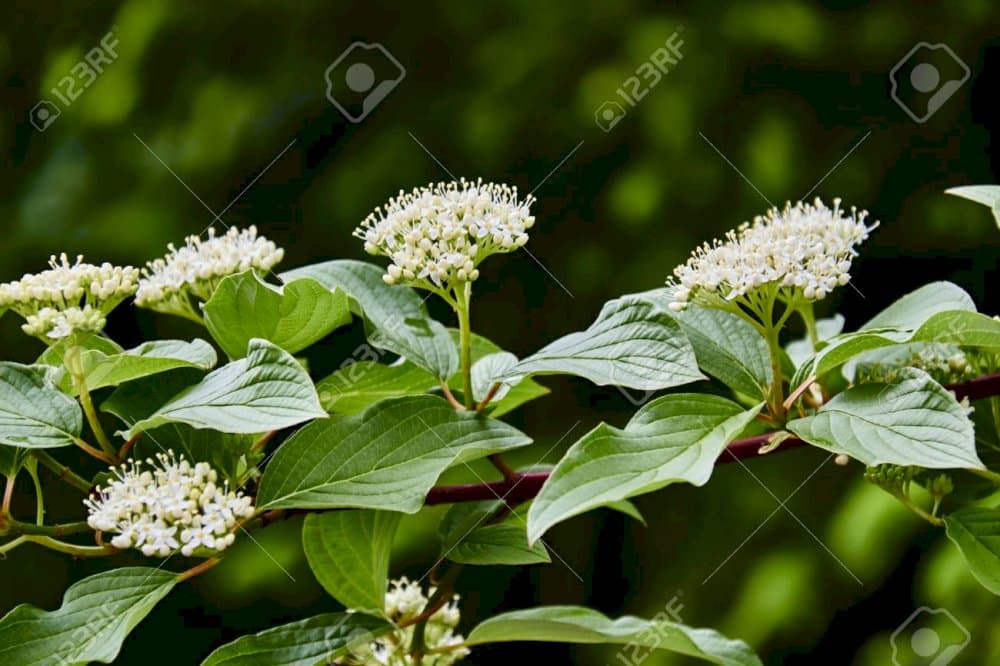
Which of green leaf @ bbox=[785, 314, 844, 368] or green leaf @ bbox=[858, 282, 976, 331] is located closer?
green leaf @ bbox=[858, 282, 976, 331]

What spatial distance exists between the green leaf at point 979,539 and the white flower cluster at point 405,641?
0.30 meters

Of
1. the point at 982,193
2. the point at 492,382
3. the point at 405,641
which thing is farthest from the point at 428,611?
the point at 982,193

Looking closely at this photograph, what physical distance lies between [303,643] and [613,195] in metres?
1.11

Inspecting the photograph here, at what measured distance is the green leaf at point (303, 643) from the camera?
1.87 ft

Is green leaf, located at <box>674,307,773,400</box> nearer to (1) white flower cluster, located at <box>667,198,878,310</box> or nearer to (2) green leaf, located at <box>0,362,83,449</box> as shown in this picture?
(1) white flower cluster, located at <box>667,198,878,310</box>

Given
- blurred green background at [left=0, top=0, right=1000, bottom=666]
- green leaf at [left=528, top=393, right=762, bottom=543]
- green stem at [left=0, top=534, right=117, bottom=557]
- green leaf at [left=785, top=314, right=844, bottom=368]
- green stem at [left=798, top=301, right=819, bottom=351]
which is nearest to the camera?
green leaf at [left=528, top=393, right=762, bottom=543]

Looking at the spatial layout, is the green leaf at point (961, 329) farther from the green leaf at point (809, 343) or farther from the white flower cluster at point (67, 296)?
the white flower cluster at point (67, 296)

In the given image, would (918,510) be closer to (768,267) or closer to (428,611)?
(768,267)

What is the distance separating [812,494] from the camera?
60.4 inches

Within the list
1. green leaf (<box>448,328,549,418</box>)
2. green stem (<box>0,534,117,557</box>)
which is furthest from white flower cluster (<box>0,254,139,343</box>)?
green leaf (<box>448,328,549,418</box>)

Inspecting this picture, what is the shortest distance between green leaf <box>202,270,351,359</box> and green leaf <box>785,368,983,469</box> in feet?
0.88

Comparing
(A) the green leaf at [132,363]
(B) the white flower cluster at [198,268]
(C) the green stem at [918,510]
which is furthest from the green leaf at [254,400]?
(C) the green stem at [918,510]

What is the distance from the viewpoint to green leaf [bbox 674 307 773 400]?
0.58 m

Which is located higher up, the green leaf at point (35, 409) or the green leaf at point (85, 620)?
the green leaf at point (35, 409)
